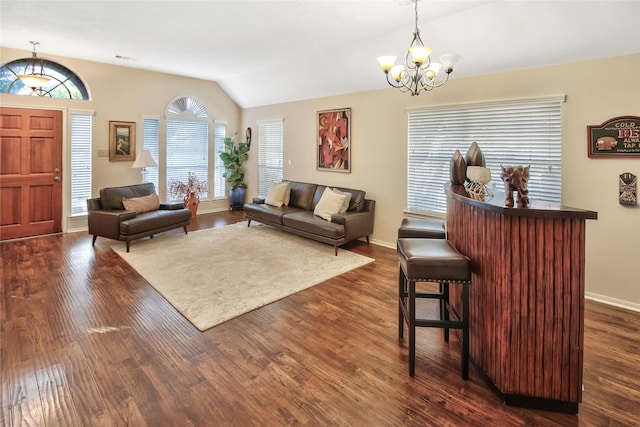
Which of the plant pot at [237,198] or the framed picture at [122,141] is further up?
the framed picture at [122,141]

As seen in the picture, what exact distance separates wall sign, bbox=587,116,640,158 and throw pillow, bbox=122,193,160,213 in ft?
19.3

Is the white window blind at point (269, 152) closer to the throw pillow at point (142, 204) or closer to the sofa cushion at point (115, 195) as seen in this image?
the throw pillow at point (142, 204)

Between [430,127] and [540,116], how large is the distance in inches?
52.2

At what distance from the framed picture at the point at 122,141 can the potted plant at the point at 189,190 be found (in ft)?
3.21

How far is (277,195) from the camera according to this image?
632 centimetres

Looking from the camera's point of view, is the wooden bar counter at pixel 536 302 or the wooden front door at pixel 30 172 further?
the wooden front door at pixel 30 172

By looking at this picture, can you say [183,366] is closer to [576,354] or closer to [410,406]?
[410,406]


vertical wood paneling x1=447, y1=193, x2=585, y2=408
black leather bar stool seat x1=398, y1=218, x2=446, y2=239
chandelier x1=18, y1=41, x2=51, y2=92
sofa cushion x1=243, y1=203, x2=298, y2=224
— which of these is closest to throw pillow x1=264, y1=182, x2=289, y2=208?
sofa cushion x1=243, y1=203, x2=298, y2=224

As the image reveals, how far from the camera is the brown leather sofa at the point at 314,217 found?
Result: 4.96 m

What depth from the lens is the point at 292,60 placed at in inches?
215

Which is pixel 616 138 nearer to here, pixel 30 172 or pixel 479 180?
pixel 479 180

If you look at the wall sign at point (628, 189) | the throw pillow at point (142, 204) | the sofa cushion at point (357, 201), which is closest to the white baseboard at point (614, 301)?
the wall sign at point (628, 189)

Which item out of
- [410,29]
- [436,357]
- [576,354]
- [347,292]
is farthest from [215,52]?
[576,354]

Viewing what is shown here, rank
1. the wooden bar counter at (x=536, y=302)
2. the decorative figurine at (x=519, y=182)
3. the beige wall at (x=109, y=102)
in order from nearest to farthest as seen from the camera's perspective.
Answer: the wooden bar counter at (x=536, y=302) < the decorative figurine at (x=519, y=182) < the beige wall at (x=109, y=102)
